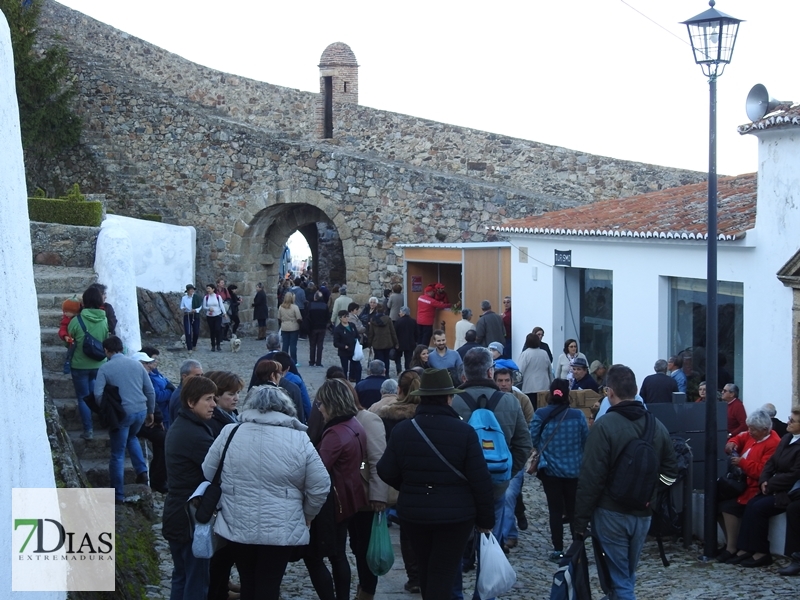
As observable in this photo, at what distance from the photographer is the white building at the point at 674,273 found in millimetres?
8758

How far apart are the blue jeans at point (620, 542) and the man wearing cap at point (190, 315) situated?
40.4 feet

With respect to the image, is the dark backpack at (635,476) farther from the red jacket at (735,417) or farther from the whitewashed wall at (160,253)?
the whitewashed wall at (160,253)

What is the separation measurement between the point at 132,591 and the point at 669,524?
376cm

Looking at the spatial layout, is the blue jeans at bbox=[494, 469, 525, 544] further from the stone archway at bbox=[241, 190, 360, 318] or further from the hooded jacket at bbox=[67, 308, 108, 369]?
the stone archway at bbox=[241, 190, 360, 318]

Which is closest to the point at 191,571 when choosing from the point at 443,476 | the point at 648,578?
the point at 443,476

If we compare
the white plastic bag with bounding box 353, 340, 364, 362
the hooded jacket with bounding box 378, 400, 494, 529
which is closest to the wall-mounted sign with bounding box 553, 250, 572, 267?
the white plastic bag with bounding box 353, 340, 364, 362

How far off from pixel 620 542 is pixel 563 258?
26.4 ft

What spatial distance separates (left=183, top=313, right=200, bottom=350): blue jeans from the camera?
54.4 feet

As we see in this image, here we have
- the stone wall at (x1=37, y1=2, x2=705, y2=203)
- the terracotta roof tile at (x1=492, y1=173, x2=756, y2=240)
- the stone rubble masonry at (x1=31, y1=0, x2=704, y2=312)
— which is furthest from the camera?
the stone wall at (x1=37, y1=2, x2=705, y2=203)

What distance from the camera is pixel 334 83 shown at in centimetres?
2564

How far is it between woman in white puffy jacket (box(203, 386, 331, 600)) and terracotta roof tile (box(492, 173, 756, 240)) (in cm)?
598

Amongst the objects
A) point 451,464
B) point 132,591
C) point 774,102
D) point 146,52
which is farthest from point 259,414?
point 146,52

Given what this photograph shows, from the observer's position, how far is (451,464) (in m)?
4.72

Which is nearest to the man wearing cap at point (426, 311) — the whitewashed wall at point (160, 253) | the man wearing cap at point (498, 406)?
the whitewashed wall at point (160, 253)
